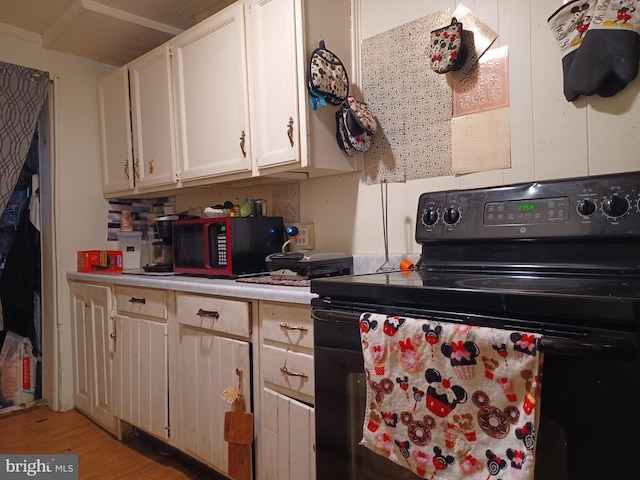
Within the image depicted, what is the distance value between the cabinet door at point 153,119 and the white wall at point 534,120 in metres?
1.12

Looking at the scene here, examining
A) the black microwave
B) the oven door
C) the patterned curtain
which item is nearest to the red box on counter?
the patterned curtain

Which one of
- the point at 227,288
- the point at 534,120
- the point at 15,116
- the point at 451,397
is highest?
the point at 15,116

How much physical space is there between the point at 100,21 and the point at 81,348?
1.83m

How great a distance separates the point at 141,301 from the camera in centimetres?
206

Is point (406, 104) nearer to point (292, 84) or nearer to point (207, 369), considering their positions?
point (292, 84)

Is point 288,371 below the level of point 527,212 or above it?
below

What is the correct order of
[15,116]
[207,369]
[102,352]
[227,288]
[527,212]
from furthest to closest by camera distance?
1. [15,116]
2. [102,352]
3. [207,369]
4. [227,288]
5. [527,212]

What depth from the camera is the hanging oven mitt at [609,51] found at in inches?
44.8

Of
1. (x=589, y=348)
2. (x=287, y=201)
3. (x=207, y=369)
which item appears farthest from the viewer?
(x=287, y=201)

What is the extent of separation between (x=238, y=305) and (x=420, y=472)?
886 millimetres

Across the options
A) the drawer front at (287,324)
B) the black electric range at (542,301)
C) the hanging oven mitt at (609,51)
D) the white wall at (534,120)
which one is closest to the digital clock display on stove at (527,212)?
the black electric range at (542,301)

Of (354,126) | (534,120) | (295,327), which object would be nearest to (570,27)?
(534,120)

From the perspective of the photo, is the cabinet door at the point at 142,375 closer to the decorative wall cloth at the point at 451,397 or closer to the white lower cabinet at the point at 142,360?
the white lower cabinet at the point at 142,360

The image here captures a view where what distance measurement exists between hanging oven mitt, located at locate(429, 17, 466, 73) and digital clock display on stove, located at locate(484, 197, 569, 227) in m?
0.55
